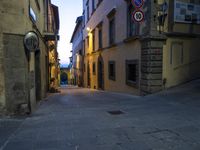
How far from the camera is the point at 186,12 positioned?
10211mm

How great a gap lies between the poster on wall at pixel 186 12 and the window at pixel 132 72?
2.62 meters

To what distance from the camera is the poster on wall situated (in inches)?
390

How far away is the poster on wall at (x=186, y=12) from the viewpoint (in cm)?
991

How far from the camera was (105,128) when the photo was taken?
195 inches

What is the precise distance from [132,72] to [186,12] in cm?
364

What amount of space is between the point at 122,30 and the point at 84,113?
290 inches

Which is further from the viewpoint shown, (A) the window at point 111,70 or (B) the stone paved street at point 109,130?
(A) the window at point 111,70

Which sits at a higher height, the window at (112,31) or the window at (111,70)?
the window at (112,31)

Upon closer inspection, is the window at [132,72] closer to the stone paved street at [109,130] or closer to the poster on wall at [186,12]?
the poster on wall at [186,12]

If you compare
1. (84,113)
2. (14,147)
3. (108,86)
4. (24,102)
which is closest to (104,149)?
(14,147)

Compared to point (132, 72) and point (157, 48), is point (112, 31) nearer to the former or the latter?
point (132, 72)

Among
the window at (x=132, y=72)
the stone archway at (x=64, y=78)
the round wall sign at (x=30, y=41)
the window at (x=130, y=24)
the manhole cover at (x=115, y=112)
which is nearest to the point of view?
the round wall sign at (x=30, y=41)

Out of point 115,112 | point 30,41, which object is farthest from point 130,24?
point 30,41

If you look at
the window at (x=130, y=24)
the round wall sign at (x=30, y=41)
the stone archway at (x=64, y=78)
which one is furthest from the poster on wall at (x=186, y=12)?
the stone archway at (x=64, y=78)
